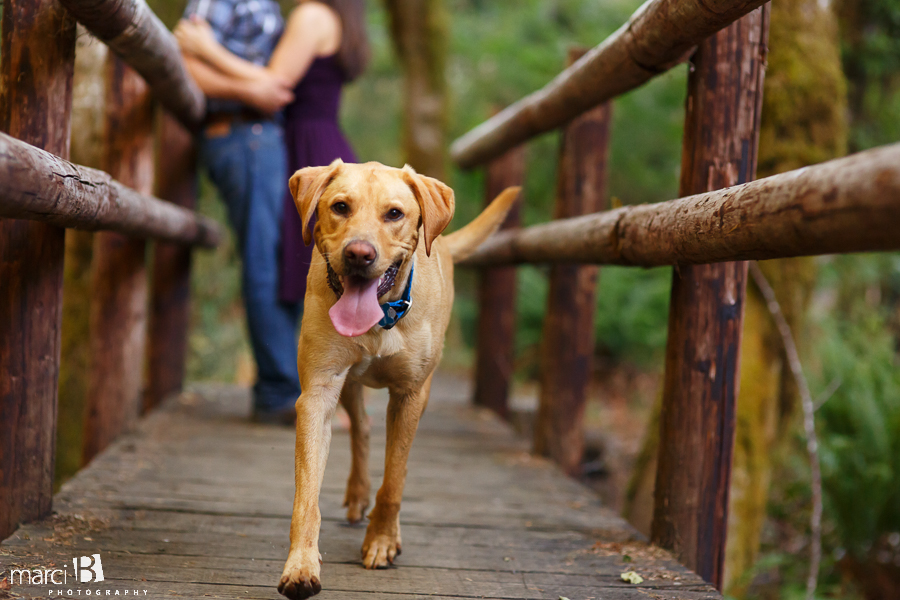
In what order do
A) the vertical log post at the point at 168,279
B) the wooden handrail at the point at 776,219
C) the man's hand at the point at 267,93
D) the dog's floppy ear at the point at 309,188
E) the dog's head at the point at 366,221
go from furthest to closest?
the vertical log post at the point at 168,279 < the man's hand at the point at 267,93 < the dog's floppy ear at the point at 309,188 < the dog's head at the point at 366,221 < the wooden handrail at the point at 776,219

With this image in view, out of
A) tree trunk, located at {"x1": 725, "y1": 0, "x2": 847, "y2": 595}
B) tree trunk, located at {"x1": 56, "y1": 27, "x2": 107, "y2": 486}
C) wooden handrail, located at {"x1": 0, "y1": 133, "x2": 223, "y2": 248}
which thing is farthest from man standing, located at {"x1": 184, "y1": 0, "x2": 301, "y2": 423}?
tree trunk, located at {"x1": 725, "y1": 0, "x2": 847, "y2": 595}

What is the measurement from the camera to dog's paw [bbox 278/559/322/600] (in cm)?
196

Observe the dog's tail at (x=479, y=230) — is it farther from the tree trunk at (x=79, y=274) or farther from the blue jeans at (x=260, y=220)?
the tree trunk at (x=79, y=274)

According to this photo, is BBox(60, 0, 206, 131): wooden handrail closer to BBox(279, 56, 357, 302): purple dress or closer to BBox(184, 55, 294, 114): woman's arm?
BBox(184, 55, 294, 114): woman's arm

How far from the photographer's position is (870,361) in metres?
5.20

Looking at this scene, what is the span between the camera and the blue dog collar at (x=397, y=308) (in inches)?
91.9

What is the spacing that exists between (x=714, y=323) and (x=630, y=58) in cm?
107


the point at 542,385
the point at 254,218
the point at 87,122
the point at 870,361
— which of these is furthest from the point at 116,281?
the point at 870,361

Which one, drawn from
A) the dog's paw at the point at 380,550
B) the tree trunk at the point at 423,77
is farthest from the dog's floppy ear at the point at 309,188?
the tree trunk at the point at 423,77

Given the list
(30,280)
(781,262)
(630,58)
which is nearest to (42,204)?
(30,280)

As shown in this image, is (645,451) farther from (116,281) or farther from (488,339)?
(116,281)

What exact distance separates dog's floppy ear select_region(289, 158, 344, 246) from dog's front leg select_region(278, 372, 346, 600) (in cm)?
48

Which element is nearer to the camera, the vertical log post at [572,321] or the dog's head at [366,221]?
the dog's head at [366,221]

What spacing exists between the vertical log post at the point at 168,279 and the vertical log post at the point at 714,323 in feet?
12.4
